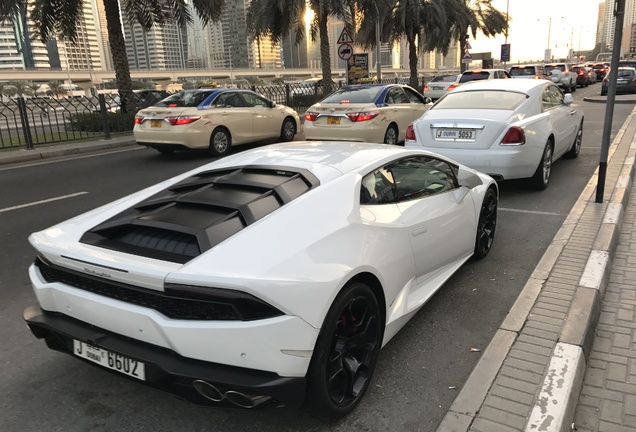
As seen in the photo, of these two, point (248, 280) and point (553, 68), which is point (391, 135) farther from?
point (553, 68)

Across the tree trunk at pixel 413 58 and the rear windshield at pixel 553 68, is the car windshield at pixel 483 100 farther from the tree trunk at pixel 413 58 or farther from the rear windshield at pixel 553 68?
the rear windshield at pixel 553 68

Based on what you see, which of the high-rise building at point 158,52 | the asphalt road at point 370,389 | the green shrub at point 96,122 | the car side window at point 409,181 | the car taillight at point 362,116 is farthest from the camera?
the high-rise building at point 158,52

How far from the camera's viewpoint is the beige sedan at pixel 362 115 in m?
11.0

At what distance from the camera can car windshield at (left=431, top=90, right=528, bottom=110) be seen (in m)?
7.71

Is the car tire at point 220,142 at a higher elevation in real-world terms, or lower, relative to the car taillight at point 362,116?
lower

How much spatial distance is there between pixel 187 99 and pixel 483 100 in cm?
698

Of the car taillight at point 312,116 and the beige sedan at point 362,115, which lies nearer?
the beige sedan at point 362,115

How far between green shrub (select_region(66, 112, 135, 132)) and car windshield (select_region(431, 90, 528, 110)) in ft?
37.8

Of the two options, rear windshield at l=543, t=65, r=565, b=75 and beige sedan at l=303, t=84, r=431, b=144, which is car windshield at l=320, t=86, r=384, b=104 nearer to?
beige sedan at l=303, t=84, r=431, b=144

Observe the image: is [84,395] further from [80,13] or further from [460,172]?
[80,13]

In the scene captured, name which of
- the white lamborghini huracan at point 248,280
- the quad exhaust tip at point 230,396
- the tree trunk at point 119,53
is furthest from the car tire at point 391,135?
the tree trunk at point 119,53

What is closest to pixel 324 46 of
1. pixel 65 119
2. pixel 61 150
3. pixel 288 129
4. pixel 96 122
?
pixel 288 129

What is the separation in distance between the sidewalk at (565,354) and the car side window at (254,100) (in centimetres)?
927

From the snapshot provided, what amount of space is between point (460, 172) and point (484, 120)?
10.3 feet
